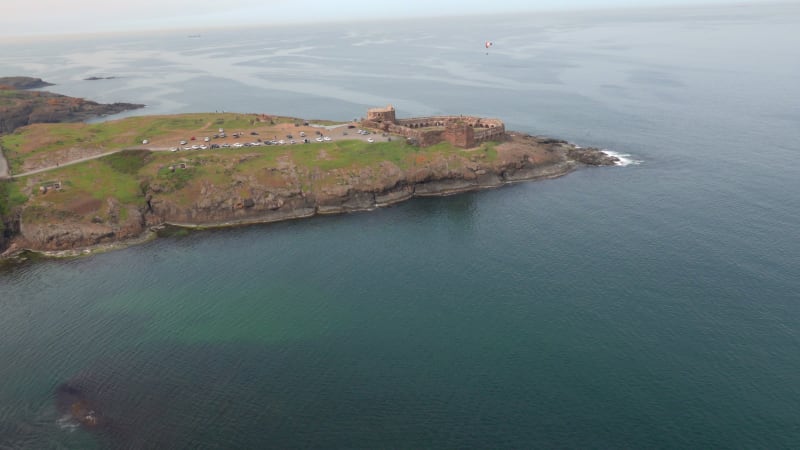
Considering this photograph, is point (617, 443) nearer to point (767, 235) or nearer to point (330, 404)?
point (330, 404)

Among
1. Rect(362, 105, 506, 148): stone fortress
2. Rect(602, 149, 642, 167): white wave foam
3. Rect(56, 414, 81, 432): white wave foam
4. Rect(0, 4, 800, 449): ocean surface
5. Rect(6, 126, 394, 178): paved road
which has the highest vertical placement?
Rect(362, 105, 506, 148): stone fortress

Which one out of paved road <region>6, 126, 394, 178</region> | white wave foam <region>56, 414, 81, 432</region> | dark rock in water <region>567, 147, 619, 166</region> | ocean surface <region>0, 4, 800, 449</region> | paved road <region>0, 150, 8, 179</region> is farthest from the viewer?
dark rock in water <region>567, 147, 619, 166</region>

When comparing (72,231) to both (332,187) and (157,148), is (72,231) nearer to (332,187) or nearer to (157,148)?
(157,148)

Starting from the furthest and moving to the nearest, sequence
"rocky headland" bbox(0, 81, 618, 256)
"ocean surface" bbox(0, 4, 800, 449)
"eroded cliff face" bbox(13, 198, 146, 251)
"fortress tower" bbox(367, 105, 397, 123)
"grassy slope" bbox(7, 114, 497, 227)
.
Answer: "fortress tower" bbox(367, 105, 397, 123), "grassy slope" bbox(7, 114, 497, 227), "rocky headland" bbox(0, 81, 618, 256), "eroded cliff face" bbox(13, 198, 146, 251), "ocean surface" bbox(0, 4, 800, 449)

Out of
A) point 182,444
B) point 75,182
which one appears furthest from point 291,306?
point 75,182

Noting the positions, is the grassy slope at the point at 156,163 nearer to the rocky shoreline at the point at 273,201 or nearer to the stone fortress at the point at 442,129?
the rocky shoreline at the point at 273,201

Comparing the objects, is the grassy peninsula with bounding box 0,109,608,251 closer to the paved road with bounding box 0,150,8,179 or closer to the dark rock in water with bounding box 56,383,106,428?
the paved road with bounding box 0,150,8,179

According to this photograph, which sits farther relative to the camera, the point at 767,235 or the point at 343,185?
the point at 343,185

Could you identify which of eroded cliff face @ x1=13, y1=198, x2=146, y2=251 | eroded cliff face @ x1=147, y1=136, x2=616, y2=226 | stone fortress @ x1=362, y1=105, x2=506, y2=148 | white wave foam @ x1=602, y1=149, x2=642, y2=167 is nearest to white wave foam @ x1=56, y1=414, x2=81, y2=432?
eroded cliff face @ x1=13, y1=198, x2=146, y2=251
